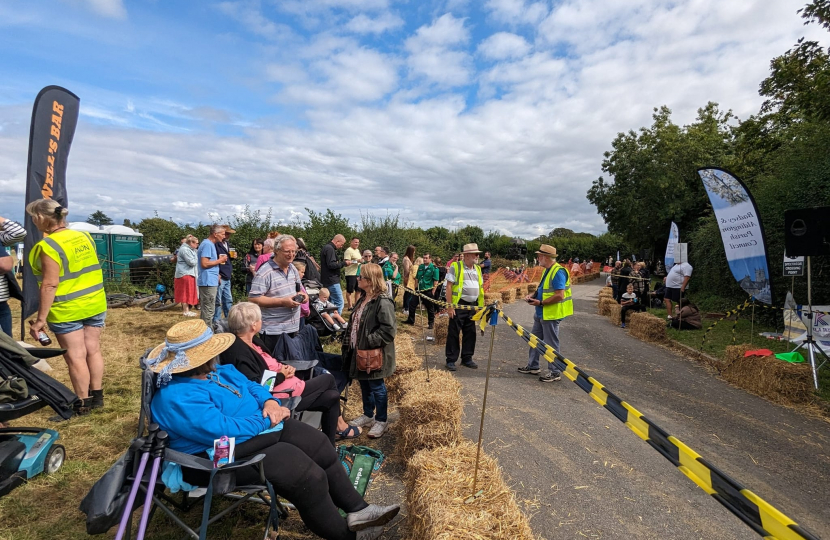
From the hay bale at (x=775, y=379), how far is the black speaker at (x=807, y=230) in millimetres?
1574

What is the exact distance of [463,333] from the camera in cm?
661

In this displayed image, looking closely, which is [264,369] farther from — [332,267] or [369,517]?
[332,267]

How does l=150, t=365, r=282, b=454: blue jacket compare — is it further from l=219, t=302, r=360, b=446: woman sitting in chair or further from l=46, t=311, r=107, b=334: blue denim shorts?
l=46, t=311, r=107, b=334: blue denim shorts

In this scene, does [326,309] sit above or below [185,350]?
below

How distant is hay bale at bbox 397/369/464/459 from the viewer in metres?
3.41

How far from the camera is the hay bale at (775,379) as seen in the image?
18.0 feet

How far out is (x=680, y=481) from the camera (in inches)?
139

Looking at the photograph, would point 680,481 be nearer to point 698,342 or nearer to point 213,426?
point 213,426

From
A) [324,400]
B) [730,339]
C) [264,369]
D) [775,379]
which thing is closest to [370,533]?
[324,400]

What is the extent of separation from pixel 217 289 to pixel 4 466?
17.1 feet

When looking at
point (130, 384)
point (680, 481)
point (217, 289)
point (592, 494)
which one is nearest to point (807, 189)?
point (680, 481)

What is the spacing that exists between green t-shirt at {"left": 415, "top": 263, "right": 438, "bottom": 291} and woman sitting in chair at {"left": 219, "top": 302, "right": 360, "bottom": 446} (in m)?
7.22

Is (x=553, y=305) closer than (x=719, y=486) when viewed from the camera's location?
No

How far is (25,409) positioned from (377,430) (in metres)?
2.69
